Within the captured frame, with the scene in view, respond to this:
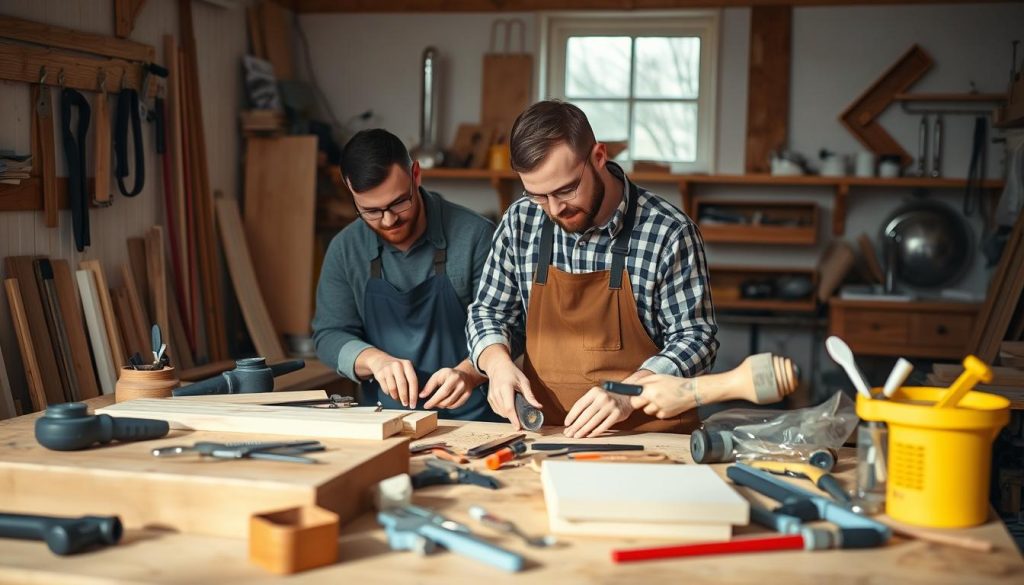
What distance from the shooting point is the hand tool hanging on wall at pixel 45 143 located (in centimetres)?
392

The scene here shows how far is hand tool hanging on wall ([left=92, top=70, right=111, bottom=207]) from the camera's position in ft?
14.0

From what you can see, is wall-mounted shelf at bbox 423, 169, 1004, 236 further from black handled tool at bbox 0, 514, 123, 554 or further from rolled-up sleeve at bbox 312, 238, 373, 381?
black handled tool at bbox 0, 514, 123, 554

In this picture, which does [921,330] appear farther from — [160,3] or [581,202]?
[160,3]

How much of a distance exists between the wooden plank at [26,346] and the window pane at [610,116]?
3.50 metres

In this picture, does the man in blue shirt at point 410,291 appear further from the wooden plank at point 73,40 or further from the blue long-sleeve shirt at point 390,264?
the wooden plank at point 73,40

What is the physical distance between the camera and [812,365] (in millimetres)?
5977

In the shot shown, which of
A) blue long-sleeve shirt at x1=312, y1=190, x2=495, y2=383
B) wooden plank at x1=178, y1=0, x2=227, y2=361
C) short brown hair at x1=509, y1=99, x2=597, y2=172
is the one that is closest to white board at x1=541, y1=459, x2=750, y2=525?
short brown hair at x1=509, y1=99, x2=597, y2=172

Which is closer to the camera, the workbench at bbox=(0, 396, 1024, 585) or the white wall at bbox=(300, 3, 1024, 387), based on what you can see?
the workbench at bbox=(0, 396, 1024, 585)

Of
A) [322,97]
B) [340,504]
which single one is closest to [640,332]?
[340,504]

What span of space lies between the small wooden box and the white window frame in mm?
4747

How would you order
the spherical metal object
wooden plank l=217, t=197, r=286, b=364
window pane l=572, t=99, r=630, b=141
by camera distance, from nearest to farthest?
wooden plank l=217, t=197, r=286, b=364 < the spherical metal object < window pane l=572, t=99, r=630, b=141

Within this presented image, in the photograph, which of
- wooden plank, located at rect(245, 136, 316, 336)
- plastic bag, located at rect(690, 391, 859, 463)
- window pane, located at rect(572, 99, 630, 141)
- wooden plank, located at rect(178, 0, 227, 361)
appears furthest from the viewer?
window pane, located at rect(572, 99, 630, 141)

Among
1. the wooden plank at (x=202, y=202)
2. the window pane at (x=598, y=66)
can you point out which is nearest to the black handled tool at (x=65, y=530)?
the wooden plank at (x=202, y=202)

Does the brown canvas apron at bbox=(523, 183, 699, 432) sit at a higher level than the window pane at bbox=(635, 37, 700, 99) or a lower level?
lower
